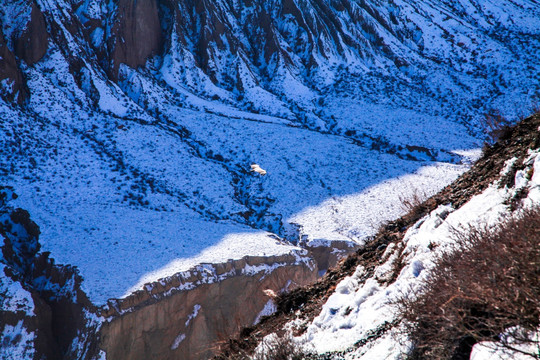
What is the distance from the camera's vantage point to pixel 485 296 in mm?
3041

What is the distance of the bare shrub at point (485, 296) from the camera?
9.59ft

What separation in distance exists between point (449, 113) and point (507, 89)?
7.23 m

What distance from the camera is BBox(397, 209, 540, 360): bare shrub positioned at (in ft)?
9.59

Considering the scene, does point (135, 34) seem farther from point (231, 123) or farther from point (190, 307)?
point (190, 307)

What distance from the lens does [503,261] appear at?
123 inches

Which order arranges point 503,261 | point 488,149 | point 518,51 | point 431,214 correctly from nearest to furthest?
point 503,261 < point 431,214 < point 488,149 < point 518,51

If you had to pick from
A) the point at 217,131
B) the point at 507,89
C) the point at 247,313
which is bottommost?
the point at 247,313

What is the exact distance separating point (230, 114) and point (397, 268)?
3384cm

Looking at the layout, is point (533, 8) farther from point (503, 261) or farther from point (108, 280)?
point (503, 261)

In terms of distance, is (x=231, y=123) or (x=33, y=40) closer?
(x=33, y=40)

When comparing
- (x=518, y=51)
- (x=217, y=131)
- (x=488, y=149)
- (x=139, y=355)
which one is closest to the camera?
(x=488, y=149)

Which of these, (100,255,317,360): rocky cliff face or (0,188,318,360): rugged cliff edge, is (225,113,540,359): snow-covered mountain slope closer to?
(0,188,318,360): rugged cliff edge

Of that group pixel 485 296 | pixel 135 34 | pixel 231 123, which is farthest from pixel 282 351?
pixel 135 34

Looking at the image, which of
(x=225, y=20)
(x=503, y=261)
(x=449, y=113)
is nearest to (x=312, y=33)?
(x=225, y=20)
